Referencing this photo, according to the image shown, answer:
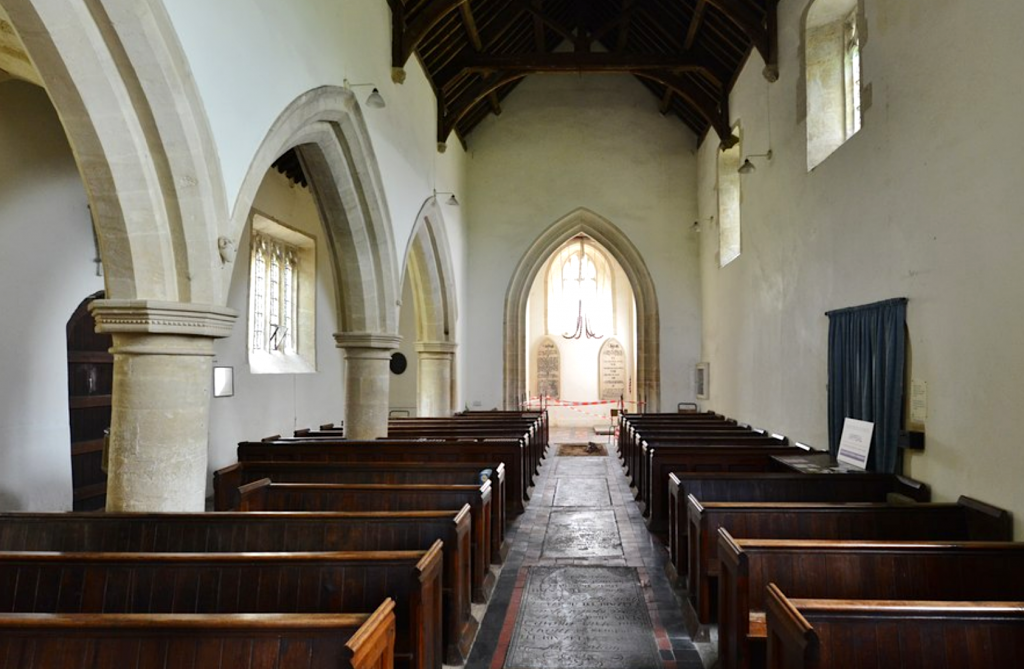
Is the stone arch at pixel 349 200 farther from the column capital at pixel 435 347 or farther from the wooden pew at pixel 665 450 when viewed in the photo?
the column capital at pixel 435 347

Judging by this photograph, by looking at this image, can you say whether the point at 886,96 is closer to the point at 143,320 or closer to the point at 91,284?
the point at 143,320

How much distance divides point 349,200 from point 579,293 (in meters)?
14.2

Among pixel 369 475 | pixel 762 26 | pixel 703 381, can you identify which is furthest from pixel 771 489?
pixel 703 381

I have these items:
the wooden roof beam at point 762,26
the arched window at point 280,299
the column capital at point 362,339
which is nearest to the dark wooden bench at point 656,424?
the column capital at point 362,339

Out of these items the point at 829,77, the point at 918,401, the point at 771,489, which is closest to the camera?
the point at 771,489

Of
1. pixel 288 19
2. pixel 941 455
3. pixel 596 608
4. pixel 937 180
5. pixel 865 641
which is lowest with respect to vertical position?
pixel 596 608

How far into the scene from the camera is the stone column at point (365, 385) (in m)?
7.89

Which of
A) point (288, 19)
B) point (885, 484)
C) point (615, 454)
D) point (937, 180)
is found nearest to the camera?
point (937, 180)

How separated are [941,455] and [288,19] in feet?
19.0

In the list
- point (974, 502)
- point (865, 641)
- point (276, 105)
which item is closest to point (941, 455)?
point (974, 502)

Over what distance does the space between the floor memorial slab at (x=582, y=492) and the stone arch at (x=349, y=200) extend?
281cm

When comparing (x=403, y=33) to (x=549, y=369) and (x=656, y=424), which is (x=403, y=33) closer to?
(x=656, y=424)

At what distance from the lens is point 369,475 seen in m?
5.28

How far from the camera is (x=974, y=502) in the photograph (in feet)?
12.8
